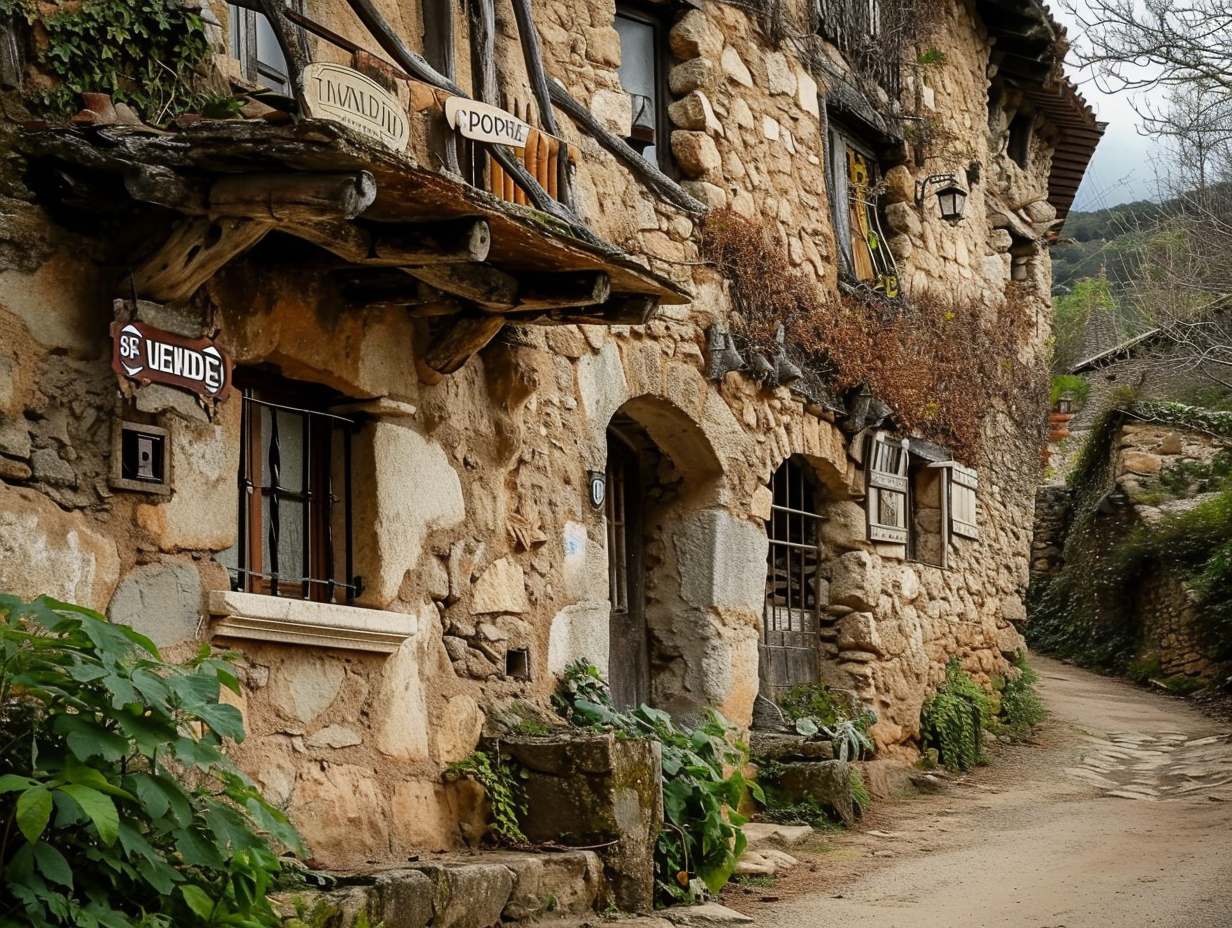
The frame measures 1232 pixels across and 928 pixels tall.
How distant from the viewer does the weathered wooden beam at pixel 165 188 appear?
441 cm

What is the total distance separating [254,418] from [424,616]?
1002 millimetres

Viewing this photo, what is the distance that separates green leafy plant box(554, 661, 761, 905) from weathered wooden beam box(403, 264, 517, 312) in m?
1.77

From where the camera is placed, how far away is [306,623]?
5207 millimetres

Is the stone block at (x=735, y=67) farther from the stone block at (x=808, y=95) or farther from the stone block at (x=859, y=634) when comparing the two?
the stone block at (x=859, y=634)

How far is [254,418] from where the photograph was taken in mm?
5539

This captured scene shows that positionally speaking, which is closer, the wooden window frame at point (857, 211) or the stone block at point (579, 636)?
the stone block at point (579, 636)

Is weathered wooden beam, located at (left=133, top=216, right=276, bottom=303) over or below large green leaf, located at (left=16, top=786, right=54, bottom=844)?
over

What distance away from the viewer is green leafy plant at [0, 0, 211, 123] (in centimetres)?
462

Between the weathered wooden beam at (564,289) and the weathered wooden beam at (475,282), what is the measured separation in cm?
6

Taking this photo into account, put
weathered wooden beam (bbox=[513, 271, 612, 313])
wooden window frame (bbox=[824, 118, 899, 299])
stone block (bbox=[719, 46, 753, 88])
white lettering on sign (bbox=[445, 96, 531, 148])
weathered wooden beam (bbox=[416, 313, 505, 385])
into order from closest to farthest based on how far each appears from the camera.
A: white lettering on sign (bbox=[445, 96, 531, 148]) < weathered wooden beam (bbox=[513, 271, 612, 313]) < weathered wooden beam (bbox=[416, 313, 505, 385]) < stone block (bbox=[719, 46, 753, 88]) < wooden window frame (bbox=[824, 118, 899, 299])

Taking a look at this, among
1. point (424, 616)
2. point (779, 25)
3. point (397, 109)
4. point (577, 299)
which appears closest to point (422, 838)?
point (424, 616)

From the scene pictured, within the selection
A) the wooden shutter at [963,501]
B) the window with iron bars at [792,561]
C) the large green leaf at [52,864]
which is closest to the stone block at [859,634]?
the window with iron bars at [792,561]

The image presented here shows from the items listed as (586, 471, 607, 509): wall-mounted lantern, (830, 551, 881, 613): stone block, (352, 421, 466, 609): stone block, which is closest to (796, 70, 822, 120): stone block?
(830, 551, 881, 613): stone block

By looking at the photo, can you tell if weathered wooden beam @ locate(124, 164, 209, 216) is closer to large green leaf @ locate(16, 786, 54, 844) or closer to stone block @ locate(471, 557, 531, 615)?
large green leaf @ locate(16, 786, 54, 844)
